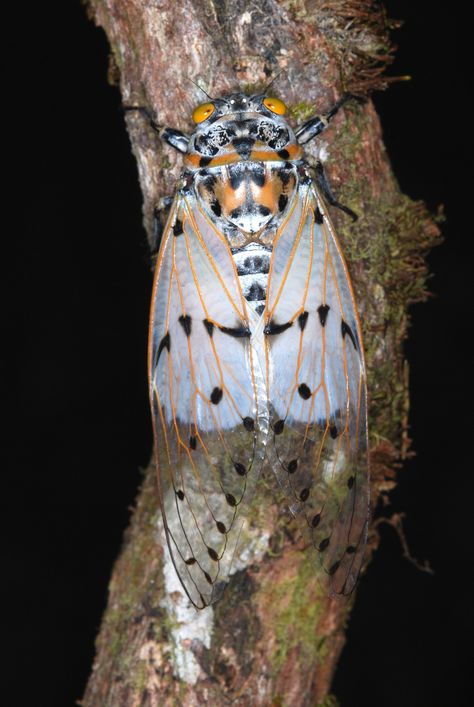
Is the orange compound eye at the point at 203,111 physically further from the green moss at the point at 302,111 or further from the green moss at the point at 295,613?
the green moss at the point at 295,613

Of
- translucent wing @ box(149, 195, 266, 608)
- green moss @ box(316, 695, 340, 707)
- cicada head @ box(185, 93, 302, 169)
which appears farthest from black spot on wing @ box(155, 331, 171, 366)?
green moss @ box(316, 695, 340, 707)

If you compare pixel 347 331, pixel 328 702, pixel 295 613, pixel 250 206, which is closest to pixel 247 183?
pixel 250 206

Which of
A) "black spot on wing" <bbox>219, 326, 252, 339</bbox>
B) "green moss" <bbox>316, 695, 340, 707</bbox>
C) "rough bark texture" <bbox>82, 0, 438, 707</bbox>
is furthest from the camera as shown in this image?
"green moss" <bbox>316, 695, 340, 707</bbox>

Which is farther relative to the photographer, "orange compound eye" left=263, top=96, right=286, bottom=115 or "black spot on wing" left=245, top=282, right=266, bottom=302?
"black spot on wing" left=245, top=282, right=266, bottom=302

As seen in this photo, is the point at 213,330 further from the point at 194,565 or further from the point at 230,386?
the point at 194,565

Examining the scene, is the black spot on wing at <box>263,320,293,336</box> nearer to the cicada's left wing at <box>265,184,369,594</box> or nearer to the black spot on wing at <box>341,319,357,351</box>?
Result: the cicada's left wing at <box>265,184,369,594</box>

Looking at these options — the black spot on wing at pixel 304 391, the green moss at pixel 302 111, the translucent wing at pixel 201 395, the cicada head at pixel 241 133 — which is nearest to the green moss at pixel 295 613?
the translucent wing at pixel 201 395

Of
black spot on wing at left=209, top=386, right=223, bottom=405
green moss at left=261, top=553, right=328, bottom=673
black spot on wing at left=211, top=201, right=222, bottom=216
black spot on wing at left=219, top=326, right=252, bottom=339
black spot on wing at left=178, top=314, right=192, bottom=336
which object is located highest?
black spot on wing at left=211, top=201, right=222, bottom=216
